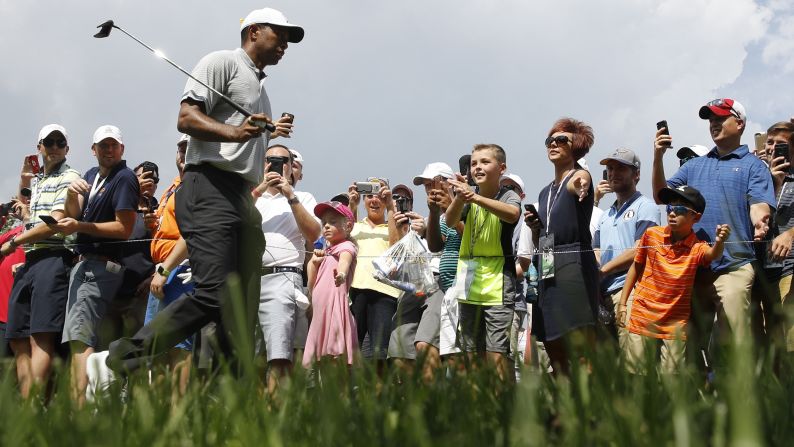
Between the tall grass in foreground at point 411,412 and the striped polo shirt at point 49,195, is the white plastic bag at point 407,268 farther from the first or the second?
the tall grass in foreground at point 411,412

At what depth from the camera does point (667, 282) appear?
19.3 ft

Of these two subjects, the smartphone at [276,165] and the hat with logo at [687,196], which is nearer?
the hat with logo at [687,196]

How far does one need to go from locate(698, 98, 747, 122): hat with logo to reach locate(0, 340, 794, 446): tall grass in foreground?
4.21m

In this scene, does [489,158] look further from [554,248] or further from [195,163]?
[195,163]

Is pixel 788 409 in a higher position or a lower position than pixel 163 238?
lower

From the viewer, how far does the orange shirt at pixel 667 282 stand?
5.79m

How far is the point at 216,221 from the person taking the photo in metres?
4.67

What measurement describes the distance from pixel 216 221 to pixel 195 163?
358 mm

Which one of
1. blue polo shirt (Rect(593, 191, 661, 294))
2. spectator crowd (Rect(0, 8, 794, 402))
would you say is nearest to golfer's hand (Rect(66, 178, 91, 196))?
spectator crowd (Rect(0, 8, 794, 402))

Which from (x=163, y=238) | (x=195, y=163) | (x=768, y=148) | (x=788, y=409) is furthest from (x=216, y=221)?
(x=768, y=148)

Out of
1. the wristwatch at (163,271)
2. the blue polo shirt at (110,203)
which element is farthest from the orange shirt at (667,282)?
the blue polo shirt at (110,203)

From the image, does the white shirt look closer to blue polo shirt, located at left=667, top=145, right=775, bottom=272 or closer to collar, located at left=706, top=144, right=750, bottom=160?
blue polo shirt, located at left=667, top=145, right=775, bottom=272

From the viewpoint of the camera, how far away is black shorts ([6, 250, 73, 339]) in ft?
21.1

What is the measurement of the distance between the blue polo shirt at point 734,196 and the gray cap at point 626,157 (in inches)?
33.6
